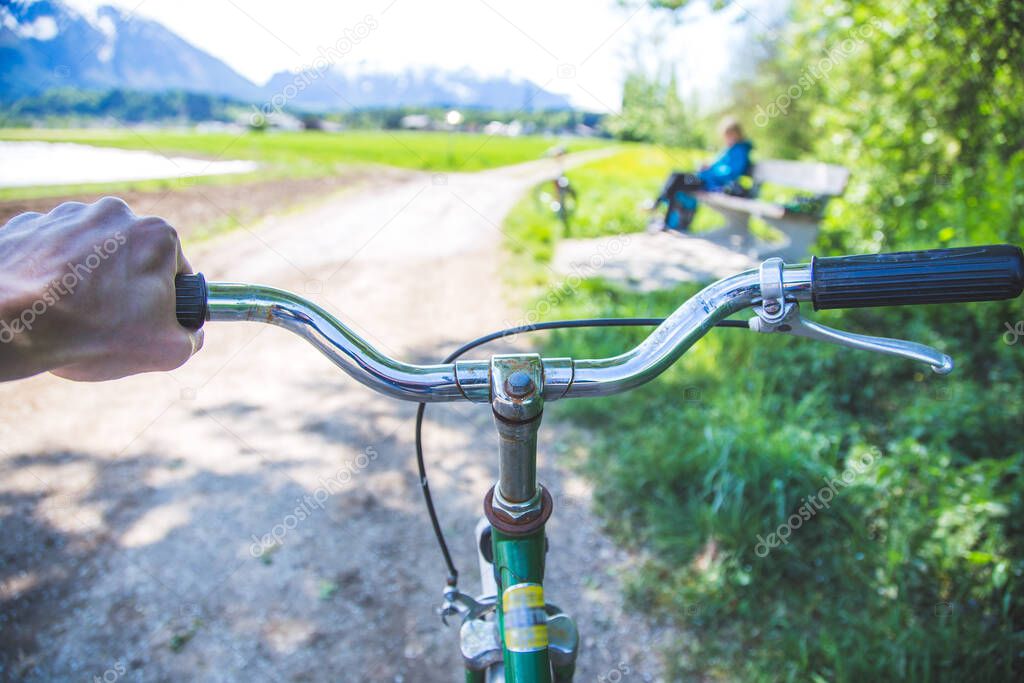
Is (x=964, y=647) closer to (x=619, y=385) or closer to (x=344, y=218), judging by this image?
(x=619, y=385)

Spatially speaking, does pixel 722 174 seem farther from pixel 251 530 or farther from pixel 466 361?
pixel 466 361

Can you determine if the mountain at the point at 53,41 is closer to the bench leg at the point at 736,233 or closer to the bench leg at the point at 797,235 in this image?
the bench leg at the point at 736,233

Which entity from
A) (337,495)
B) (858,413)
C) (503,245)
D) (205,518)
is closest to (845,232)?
(858,413)

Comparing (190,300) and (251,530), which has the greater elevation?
(190,300)

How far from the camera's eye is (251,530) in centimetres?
320

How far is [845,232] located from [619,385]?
21.4ft

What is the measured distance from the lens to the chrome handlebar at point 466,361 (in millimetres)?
1068

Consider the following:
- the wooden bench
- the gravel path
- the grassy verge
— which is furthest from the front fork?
the wooden bench

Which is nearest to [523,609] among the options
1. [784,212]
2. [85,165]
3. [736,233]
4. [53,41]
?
[784,212]

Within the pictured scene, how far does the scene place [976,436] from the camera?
3533 mm

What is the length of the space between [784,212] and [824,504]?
3.83m

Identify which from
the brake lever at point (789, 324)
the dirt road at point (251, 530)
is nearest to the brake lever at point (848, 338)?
the brake lever at point (789, 324)

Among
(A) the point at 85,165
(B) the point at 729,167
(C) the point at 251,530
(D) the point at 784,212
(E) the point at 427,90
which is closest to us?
(C) the point at 251,530

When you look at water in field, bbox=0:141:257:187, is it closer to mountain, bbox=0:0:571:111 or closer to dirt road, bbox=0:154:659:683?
mountain, bbox=0:0:571:111
